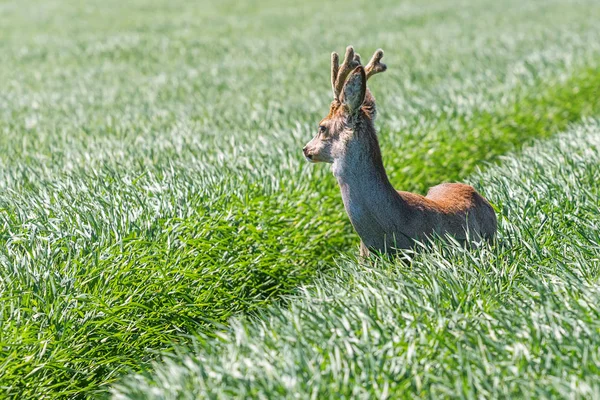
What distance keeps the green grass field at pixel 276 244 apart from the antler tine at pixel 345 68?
0.89 m

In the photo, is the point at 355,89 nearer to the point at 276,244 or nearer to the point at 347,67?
the point at 347,67

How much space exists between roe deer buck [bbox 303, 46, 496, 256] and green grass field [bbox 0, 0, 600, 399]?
171 millimetres

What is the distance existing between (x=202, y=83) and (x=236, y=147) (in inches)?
161

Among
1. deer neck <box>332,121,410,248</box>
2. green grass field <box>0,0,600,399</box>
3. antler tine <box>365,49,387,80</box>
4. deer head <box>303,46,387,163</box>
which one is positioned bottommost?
green grass field <box>0,0,600,399</box>

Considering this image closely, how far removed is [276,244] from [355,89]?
4.90ft

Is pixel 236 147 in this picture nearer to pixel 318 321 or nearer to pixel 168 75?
pixel 318 321

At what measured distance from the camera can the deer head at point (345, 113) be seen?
382 centimetres

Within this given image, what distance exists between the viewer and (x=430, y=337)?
3.04 metres

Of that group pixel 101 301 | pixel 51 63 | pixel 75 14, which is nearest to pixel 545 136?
pixel 101 301

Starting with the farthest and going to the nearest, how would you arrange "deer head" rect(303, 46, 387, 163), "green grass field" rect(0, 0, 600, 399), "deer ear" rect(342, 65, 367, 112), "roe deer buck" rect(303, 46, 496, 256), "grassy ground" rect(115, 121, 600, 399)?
"roe deer buck" rect(303, 46, 496, 256) < "deer head" rect(303, 46, 387, 163) < "deer ear" rect(342, 65, 367, 112) < "green grass field" rect(0, 0, 600, 399) < "grassy ground" rect(115, 121, 600, 399)

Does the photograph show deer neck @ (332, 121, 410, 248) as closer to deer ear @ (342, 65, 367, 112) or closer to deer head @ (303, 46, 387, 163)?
deer head @ (303, 46, 387, 163)

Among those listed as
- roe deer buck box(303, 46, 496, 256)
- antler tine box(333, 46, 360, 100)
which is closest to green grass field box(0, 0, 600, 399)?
roe deer buck box(303, 46, 496, 256)

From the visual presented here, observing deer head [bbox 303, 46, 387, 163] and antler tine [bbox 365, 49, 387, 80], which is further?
antler tine [bbox 365, 49, 387, 80]

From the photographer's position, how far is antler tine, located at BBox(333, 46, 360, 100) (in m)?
3.84
